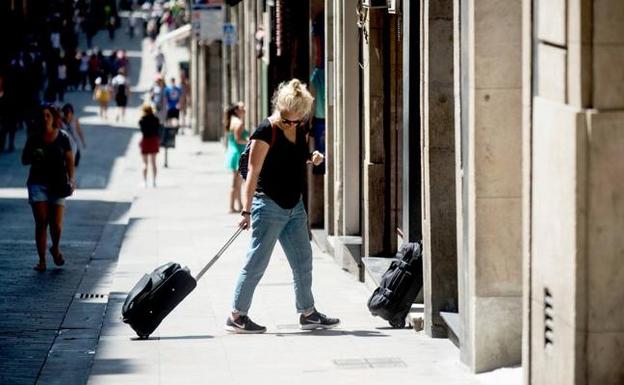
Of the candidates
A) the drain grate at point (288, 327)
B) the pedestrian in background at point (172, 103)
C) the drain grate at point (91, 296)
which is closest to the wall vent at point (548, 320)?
the drain grate at point (288, 327)

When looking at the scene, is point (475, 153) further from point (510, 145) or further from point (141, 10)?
point (141, 10)

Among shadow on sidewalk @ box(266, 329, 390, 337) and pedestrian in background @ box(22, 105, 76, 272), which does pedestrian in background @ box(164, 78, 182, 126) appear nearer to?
pedestrian in background @ box(22, 105, 76, 272)

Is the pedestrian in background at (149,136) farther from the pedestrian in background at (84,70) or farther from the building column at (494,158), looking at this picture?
the pedestrian in background at (84,70)

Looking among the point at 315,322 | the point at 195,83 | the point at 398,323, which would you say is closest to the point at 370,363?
the point at 315,322

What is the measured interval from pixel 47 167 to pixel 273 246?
5576mm

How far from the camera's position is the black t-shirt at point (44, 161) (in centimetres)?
1717

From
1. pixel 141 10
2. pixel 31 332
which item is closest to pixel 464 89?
pixel 31 332

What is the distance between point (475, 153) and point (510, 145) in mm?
224

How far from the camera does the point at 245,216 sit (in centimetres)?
1202

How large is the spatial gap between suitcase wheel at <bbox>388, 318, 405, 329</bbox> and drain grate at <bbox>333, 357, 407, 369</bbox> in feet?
4.53

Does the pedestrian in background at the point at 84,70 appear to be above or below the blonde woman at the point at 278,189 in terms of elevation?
above

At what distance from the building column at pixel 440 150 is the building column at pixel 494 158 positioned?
4.59ft

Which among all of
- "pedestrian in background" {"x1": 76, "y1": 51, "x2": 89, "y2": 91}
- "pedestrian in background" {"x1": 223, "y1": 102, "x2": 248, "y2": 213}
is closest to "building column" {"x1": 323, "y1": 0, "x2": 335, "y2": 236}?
"pedestrian in background" {"x1": 223, "y1": 102, "x2": 248, "y2": 213}

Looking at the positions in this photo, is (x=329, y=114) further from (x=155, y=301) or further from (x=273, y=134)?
(x=155, y=301)
